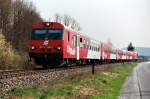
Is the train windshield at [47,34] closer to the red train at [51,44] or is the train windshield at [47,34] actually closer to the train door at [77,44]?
the red train at [51,44]

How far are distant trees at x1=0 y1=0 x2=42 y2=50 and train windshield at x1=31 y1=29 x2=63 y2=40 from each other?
33.4 metres

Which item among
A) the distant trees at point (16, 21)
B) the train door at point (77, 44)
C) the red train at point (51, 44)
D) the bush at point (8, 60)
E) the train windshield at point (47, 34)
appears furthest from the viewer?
the distant trees at point (16, 21)

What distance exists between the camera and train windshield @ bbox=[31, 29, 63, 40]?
30209 millimetres

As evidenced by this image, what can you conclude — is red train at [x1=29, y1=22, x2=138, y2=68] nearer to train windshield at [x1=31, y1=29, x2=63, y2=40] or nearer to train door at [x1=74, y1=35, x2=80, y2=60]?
train windshield at [x1=31, y1=29, x2=63, y2=40]

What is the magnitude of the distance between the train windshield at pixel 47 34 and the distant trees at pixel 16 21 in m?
33.4

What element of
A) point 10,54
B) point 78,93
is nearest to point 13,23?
point 10,54

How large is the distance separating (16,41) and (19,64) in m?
30.4

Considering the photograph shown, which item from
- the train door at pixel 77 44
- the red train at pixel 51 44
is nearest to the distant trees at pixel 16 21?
the train door at pixel 77 44

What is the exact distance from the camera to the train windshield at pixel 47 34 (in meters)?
30.2

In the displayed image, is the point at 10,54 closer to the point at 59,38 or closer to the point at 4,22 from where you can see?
the point at 59,38

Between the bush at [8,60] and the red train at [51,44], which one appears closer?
the red train at [51,44]

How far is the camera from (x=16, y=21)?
7556 cm

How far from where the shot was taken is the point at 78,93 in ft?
66.6

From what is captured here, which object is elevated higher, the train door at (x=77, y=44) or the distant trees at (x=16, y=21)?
the distant trees at (x=16, y=21)
